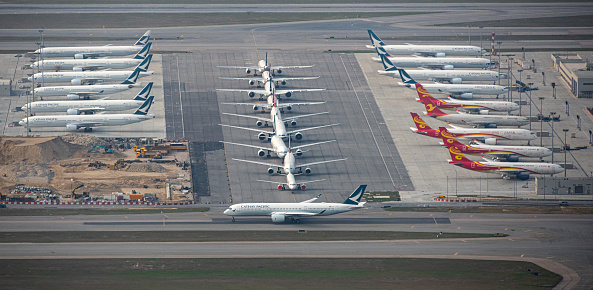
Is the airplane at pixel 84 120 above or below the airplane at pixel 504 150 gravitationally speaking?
above

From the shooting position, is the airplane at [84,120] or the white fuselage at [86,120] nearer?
the airplane at [84,120]

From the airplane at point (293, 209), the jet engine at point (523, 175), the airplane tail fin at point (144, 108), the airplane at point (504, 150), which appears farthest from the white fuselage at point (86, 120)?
the jet engine at point (523, 175)

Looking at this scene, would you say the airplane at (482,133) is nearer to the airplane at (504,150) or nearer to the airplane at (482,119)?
the airplane at (482,119)

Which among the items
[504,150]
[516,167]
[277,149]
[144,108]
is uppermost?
[144,108]

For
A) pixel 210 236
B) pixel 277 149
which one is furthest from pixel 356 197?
pixel 277 149

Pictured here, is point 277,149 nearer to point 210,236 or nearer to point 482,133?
point 210,236

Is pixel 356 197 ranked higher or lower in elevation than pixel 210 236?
higher

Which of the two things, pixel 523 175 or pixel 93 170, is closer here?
pixel 93 170
